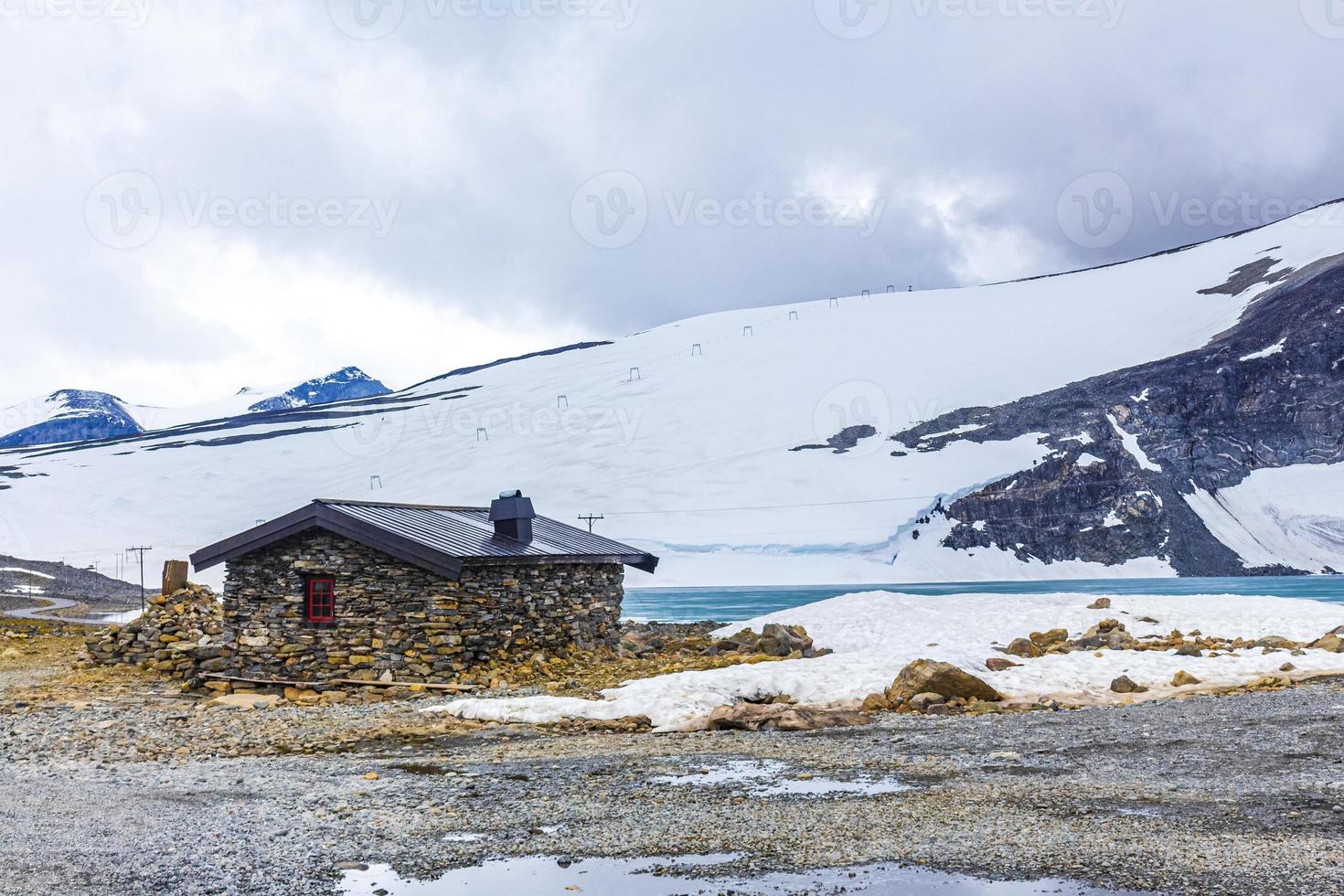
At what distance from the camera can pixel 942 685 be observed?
53.4 ft

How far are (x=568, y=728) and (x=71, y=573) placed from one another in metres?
78.9

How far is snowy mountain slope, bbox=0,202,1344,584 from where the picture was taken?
108m

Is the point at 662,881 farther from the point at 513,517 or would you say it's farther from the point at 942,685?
the point at 513,517

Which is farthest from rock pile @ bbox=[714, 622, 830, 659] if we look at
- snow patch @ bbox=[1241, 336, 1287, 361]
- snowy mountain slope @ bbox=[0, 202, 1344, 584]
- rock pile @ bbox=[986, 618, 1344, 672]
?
snow patch @ bbox=[1241, 336, 1287, 361]

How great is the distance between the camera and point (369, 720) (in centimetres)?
1559

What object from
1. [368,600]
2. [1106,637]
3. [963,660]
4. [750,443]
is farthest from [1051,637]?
[750,443]

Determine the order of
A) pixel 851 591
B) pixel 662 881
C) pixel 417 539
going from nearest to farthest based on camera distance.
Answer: pixel 662 881 < pixel 417 539 < pixel 851 591

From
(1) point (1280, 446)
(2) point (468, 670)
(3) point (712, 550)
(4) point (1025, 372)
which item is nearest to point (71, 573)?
(3) point (712, 550)

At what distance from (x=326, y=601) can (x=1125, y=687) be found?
14.6m

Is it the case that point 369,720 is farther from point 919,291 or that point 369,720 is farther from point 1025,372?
point 919,291

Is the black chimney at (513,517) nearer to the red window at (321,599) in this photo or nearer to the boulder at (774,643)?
the red window at (321,599)

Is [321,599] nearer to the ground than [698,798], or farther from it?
farther from it

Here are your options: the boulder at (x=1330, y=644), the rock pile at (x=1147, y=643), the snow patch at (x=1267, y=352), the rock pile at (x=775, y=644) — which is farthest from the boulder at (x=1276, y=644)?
the snow patch at (x=1267, y=352)

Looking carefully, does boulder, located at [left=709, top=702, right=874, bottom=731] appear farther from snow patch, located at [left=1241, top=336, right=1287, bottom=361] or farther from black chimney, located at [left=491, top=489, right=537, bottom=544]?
snow patch, located at [left=1241, top=336, right=1287, bottom=361]
